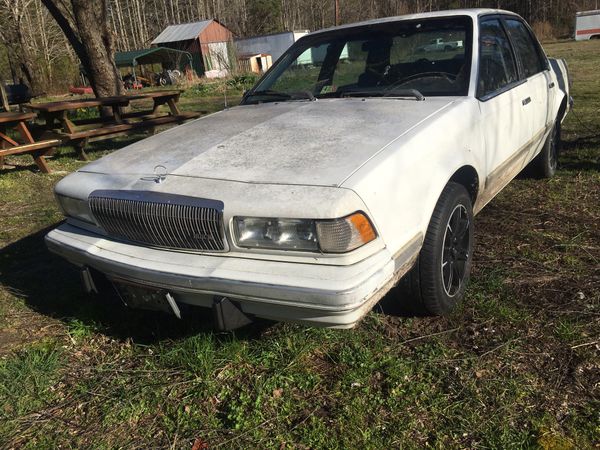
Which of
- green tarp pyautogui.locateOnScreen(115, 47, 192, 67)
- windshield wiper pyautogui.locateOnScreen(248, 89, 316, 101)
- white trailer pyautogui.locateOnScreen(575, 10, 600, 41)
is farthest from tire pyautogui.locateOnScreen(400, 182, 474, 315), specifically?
white trailer pyautogui.locateOnScreen(575, 10, 600, 41)

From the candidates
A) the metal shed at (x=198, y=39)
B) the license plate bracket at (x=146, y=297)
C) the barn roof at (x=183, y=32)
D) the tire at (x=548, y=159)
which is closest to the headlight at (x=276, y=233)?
the license plate bracket at (x=146, y=297)

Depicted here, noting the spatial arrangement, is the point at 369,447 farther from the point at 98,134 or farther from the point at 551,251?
the point at 98,134

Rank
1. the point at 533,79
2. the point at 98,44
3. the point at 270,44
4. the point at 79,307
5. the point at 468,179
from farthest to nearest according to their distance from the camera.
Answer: the point at 270,44 < the point at 98,44 < the point at 533,79 < the point at 79,307 < the point at 468,179

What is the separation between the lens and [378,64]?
11.7 feet

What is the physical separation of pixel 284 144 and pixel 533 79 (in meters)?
2.50

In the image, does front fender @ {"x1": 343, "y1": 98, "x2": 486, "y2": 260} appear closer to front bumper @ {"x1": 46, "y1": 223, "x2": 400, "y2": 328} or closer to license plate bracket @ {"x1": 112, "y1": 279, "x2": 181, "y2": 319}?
front bumper @ {"x1": 46, "y1": 223, "x2": 400, "y2": 328}

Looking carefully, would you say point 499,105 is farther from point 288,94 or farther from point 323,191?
point 323,191

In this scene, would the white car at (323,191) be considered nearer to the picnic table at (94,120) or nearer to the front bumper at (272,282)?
the front bumper at (272,282)

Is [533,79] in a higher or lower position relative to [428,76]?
lower

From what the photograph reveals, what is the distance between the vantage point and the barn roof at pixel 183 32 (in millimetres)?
39222

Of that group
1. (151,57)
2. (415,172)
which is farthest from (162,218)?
(151,57)

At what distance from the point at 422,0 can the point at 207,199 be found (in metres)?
62.7

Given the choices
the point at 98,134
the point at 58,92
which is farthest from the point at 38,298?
the point at 58,92

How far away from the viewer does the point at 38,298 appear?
130 inches
